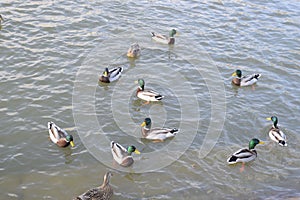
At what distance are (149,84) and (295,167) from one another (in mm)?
6819

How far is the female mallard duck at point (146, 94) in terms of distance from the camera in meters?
17.4

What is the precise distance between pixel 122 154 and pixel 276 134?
5.48 metres

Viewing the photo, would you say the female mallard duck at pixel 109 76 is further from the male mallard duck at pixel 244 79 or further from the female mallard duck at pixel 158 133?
the male mallard duck at pixel 244 79

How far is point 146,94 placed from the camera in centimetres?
1748

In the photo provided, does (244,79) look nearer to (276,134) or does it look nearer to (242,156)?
(276,134)

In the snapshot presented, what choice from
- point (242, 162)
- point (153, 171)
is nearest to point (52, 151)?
point (153, 171)

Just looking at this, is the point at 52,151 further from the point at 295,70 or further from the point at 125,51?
the point at 295,70

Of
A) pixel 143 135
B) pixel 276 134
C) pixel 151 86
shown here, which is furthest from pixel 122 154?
pixel 276 134

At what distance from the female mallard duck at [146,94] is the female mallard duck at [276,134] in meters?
4.29

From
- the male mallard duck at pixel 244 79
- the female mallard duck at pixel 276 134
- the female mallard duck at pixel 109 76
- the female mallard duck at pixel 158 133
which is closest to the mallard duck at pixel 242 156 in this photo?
the female mallard duck at pixel 276 134

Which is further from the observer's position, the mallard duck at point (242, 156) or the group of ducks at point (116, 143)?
the mallard duck at point (242, 156)

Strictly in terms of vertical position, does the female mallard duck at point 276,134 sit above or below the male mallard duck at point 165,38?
below

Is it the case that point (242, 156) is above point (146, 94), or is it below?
below

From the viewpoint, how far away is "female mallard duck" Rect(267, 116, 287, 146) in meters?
15.4
